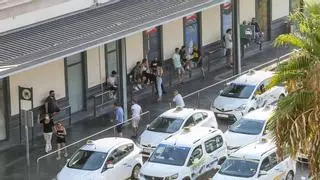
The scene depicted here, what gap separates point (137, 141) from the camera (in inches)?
1379

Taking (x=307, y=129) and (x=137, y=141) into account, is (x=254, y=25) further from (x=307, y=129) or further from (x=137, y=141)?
(x=307, y=129)

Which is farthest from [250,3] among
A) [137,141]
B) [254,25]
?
[137,141]

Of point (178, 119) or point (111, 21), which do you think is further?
point (111, 21)

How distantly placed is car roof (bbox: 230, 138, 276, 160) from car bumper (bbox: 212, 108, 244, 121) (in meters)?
7.01

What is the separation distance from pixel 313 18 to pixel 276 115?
2300mm

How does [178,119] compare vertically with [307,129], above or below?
below

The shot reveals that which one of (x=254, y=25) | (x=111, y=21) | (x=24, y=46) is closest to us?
(x=24, y=46)

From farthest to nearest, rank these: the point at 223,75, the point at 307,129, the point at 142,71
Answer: the point at 223,75 → the point at 142,71 → the point at 307,129

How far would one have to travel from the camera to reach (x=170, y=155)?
1225 inches

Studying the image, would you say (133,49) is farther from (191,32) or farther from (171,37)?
(191,32)

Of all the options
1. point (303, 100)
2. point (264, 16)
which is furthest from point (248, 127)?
point (264, 16)

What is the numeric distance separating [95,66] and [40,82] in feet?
12.5

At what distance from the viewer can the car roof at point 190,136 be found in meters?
31.3

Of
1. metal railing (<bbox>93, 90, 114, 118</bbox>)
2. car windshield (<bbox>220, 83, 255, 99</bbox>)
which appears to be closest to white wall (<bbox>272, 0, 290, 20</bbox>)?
car windshield (<bbox>220, 83, 255, 99</bbox>)
